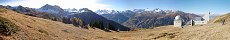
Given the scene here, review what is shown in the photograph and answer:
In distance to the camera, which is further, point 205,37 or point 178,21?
point 178,21

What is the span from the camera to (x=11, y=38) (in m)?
37.6

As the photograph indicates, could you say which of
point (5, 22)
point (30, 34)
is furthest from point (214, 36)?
point (5, 22)

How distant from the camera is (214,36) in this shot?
170 ft

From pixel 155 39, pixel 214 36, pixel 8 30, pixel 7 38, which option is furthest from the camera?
pixel 155 39

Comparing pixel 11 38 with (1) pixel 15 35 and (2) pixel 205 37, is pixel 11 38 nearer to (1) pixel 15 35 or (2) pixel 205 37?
(1) pixel 15 35

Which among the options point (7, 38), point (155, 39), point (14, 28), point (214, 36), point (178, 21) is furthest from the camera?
point (178, 21)

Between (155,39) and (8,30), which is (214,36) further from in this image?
(8,30)

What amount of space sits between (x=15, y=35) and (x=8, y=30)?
0.98 meters

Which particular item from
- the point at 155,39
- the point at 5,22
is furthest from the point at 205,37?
the point at 5,22

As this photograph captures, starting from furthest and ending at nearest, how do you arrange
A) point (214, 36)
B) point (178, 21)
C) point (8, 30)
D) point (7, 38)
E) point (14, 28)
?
point (178, 21) → point (214, 36) → point (14, 28) → point (8, 30) → point (7, 38)

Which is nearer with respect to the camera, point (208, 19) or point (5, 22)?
point (5, 22)

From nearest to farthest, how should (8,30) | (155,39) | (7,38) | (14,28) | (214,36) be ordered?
(7,38)
(8,30)
(14,28)
(214,36)
(155,39)

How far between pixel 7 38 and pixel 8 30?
2.83 metres

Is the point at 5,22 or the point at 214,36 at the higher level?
the point at 5,22
